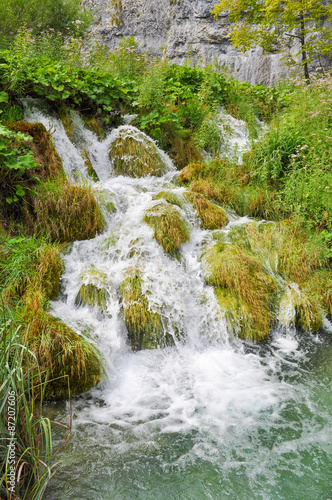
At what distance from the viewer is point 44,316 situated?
3207 millimetres

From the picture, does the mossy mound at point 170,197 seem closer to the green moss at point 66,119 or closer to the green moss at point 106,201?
the green moss at point 106,201

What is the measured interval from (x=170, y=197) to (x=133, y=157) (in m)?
1.73

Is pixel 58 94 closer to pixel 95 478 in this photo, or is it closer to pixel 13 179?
pixel 13 179

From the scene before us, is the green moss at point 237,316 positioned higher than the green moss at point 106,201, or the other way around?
the green moss at point 106,201

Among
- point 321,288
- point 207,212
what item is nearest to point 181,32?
point 207,212

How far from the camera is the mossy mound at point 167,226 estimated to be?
4621 mm

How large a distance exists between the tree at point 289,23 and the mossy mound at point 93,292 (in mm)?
9851

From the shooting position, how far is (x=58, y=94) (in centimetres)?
599

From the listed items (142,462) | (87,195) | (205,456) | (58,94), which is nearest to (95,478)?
(142,462)

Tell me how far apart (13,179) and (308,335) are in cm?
441

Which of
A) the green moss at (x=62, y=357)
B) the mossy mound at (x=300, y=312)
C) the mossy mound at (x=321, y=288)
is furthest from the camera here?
the mossy mound at (x=321, y=288)

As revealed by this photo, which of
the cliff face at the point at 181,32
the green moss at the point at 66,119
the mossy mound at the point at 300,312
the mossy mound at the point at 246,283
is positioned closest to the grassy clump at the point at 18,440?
the mossy mound at the point at 246,283

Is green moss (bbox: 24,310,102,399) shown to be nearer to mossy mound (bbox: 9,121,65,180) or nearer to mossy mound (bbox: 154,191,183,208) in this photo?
mossy mound (bbox: 9,121,65,180)

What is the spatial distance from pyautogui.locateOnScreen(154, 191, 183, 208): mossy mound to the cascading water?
27 cm
